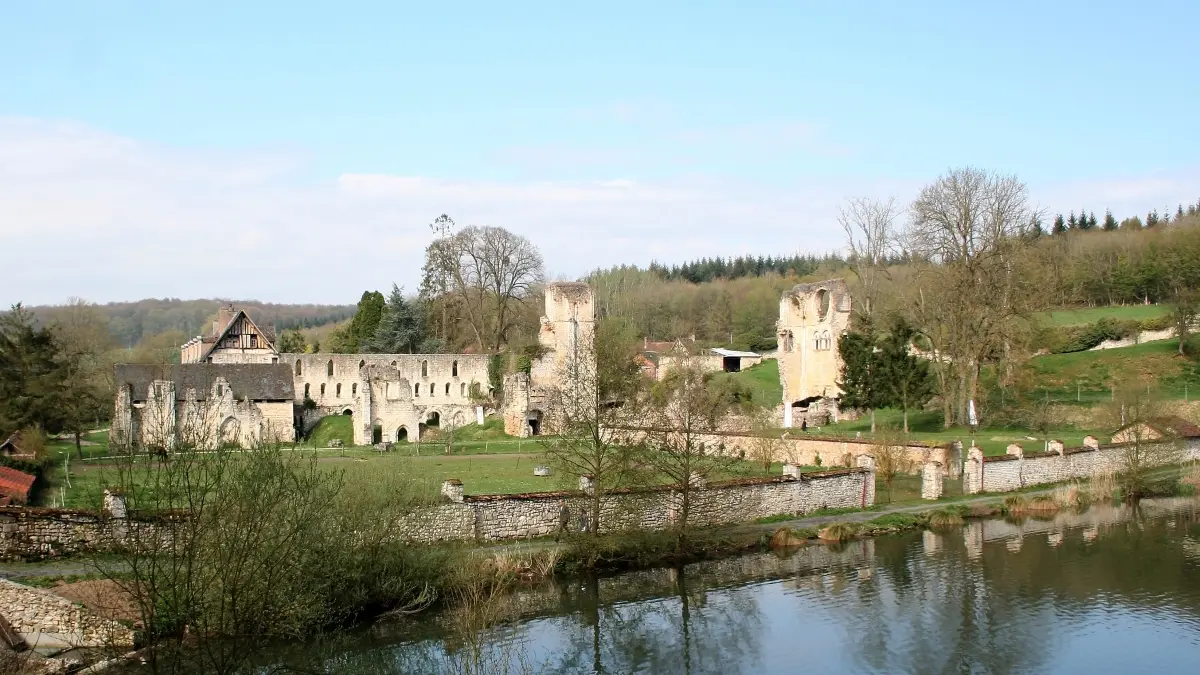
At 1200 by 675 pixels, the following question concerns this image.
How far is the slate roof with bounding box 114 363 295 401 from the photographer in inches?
1756

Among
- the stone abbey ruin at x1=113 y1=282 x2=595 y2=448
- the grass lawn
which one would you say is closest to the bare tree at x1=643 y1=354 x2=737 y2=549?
the stone abbey ruin at x1=113 y1=282 x2=595 y2=448

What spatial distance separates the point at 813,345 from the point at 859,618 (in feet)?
92.2

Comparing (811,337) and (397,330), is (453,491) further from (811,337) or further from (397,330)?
(397,330)

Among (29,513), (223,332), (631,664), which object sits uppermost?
(223,332)

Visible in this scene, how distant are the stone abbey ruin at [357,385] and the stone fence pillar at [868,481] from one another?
17.5 m

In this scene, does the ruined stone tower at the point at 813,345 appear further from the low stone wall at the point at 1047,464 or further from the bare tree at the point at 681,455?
the bare tree at the point at 681,455

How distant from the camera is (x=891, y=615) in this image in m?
18.0

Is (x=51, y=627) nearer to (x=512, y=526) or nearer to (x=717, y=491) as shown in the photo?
(x=512, y=526)

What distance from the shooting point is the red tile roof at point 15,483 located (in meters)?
20.9

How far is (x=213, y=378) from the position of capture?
4612 cm

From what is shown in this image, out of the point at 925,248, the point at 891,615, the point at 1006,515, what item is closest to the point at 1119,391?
the point at 925,248

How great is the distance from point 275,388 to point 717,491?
2934cm

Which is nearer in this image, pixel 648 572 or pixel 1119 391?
pixel 648 572

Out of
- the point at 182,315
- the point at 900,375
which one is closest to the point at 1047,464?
the point at 900,375
